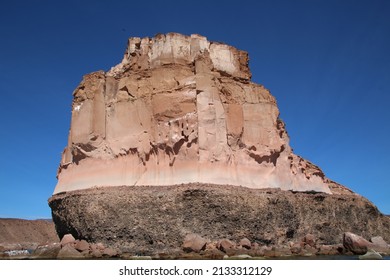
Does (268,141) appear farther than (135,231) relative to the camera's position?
Yes

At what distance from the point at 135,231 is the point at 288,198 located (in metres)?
8.49

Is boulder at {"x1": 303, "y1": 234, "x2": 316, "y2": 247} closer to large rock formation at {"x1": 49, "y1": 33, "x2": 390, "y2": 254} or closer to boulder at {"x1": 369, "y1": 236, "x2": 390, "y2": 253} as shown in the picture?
large rock formation at {"x1": 49, "y1": 33, "x2": 390, "y2": 254}

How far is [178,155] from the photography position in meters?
24.3

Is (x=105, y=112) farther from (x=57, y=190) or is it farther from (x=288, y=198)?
(x=288, y=198)

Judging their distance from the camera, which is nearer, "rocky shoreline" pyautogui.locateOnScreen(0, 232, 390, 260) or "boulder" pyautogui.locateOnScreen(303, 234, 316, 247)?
"rocky shoreline" pyautogui.locateOnScreen(0, 232, 390, 260)

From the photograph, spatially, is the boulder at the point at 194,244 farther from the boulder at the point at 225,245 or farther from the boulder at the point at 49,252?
the boulder at the point at 49,252

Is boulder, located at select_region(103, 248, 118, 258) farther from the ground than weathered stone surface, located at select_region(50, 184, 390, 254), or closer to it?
closer to it

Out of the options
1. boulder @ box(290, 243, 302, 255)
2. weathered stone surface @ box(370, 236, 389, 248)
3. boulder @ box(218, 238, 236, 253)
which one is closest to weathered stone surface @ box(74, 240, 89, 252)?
boulder @ box(218, 238, 236, 253)

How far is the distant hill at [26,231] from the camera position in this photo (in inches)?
2726

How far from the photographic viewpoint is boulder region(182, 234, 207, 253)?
20.2 meters

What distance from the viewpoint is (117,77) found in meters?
27.5

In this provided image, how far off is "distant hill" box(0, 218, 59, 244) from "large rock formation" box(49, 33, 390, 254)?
152ft

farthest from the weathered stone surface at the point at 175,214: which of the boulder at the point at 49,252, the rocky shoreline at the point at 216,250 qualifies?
the boulder at the point at 49,252

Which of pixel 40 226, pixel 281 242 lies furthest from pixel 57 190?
pixel 40 226
